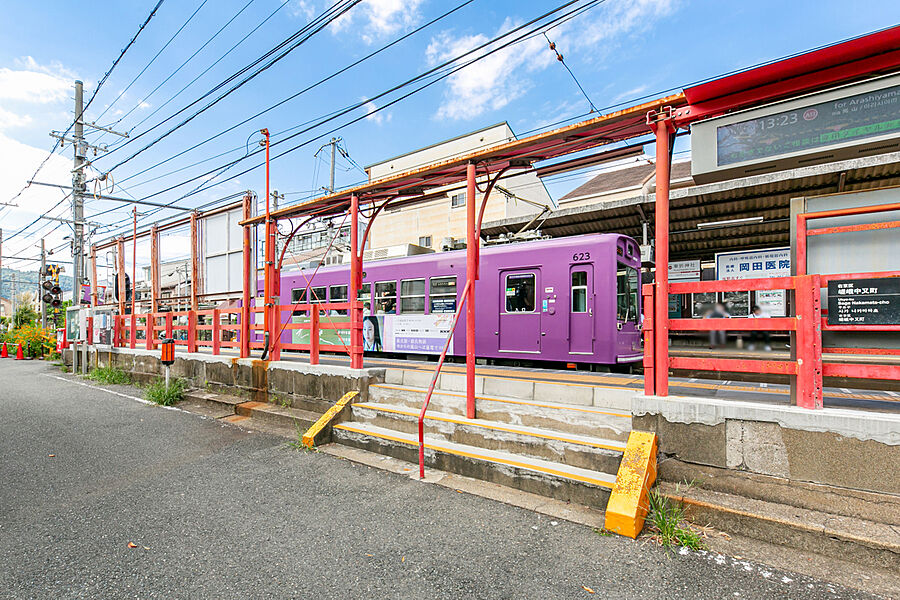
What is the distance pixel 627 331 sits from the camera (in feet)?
27.2

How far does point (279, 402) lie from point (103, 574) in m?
4.80

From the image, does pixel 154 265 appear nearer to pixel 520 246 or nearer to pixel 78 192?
pixel 78 192

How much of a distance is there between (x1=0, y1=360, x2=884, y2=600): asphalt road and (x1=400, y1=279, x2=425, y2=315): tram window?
5355 mm

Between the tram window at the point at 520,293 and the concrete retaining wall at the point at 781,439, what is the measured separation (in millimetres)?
4736

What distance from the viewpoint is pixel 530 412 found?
4.98m

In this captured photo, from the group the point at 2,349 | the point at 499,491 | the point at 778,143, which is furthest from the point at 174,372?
the point at 2,349

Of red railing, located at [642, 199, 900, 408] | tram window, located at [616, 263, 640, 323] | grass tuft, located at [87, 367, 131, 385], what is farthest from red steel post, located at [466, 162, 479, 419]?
grass tuft, located at [87, 367, 131, 385]

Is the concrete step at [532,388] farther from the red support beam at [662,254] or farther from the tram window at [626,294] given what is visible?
the tram window at [626,294]

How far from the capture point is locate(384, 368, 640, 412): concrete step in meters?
4.96

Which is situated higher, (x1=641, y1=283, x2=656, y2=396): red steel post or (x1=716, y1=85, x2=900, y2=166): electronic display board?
(x1=716, y1=85, x2=900, y2=166): electronic display board

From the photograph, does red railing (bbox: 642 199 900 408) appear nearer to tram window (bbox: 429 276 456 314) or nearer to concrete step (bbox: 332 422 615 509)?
concrete step (bbox: 332 422 615 509)

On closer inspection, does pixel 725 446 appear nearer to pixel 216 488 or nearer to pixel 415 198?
pixel 216 488

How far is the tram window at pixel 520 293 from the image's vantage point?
28.7ft

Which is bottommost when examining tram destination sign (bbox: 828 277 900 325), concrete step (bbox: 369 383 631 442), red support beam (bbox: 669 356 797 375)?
concrete step (bbox: 369 383 631 442)
